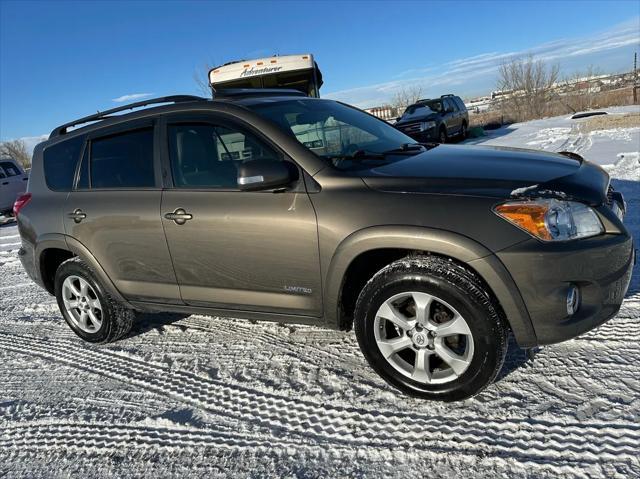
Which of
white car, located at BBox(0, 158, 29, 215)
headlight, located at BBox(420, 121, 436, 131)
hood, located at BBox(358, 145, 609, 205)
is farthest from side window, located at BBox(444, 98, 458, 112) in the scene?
hood, located at BBox(358, 145, 609, 205)

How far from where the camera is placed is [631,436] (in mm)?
2260

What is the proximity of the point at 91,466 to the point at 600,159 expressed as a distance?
30.3ft

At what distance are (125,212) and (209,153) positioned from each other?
0.81m

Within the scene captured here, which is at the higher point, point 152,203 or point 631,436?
point 152,203

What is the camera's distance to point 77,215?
3.83 m

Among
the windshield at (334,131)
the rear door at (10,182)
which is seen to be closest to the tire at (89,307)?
the windshield at (334,131)

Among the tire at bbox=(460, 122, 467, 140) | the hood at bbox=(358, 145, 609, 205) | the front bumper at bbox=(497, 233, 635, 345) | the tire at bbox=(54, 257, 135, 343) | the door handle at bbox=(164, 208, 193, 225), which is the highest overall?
the hood at bbox=(358, 145, 609, 205)

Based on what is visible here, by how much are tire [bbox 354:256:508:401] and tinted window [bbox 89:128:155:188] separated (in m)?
1.89

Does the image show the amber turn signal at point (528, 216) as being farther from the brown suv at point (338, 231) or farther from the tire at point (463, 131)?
the tire at point (463, 131)

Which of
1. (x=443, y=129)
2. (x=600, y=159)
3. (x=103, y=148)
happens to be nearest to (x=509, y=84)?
(x=443, y=129)

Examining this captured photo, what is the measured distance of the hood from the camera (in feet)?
8.30

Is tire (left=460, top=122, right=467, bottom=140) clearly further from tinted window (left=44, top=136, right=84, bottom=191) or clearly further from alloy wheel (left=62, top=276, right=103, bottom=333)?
alloy wheel (left=62, top=276, right=103, bottom=333)

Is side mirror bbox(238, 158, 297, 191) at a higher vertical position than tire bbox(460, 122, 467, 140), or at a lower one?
higher

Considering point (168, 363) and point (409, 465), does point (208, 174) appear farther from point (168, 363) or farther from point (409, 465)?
point (409, 465)
